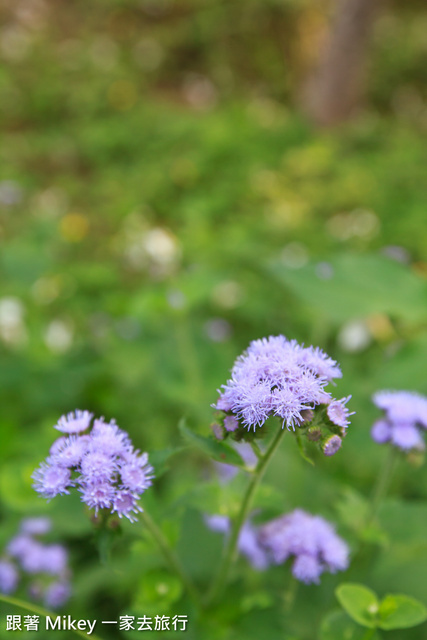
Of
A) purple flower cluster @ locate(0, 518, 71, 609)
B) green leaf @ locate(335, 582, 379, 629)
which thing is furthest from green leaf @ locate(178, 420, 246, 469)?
purple flower cluster @ locate(0, 518, 71, 609)

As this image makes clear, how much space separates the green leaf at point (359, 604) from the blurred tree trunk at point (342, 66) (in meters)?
5.56

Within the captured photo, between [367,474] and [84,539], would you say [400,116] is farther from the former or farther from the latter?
[84,539]

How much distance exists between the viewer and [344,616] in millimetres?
1217

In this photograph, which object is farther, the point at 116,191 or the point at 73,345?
the point at 116,191

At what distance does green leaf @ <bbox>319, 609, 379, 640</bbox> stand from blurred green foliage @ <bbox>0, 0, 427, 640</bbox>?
0.01m

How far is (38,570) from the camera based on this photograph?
147 centimetres

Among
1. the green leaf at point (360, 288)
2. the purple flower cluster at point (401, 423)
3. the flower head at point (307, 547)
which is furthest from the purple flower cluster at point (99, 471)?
the green leaf at point (360, 288)

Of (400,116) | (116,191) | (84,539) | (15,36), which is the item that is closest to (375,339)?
(84,539)

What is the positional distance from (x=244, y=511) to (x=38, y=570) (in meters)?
0.64

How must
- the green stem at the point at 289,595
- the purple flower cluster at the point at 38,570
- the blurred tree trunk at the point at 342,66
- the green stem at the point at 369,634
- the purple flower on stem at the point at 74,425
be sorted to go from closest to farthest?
the purple flower on stem at the point at 74,425, the green stem at the point at 369,634, the green stem at the point at 289,595, the purple flower cluster at the point at 38,570, the blurred tree trunk at the point at 342,66

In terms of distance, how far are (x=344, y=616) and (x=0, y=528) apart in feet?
3.36

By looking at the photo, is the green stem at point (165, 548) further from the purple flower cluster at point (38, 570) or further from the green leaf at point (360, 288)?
the green leaf at point (360, 288)

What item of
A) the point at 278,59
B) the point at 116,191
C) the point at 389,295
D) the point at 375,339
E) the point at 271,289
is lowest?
the point at 389,295

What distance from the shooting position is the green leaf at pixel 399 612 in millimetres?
1081
